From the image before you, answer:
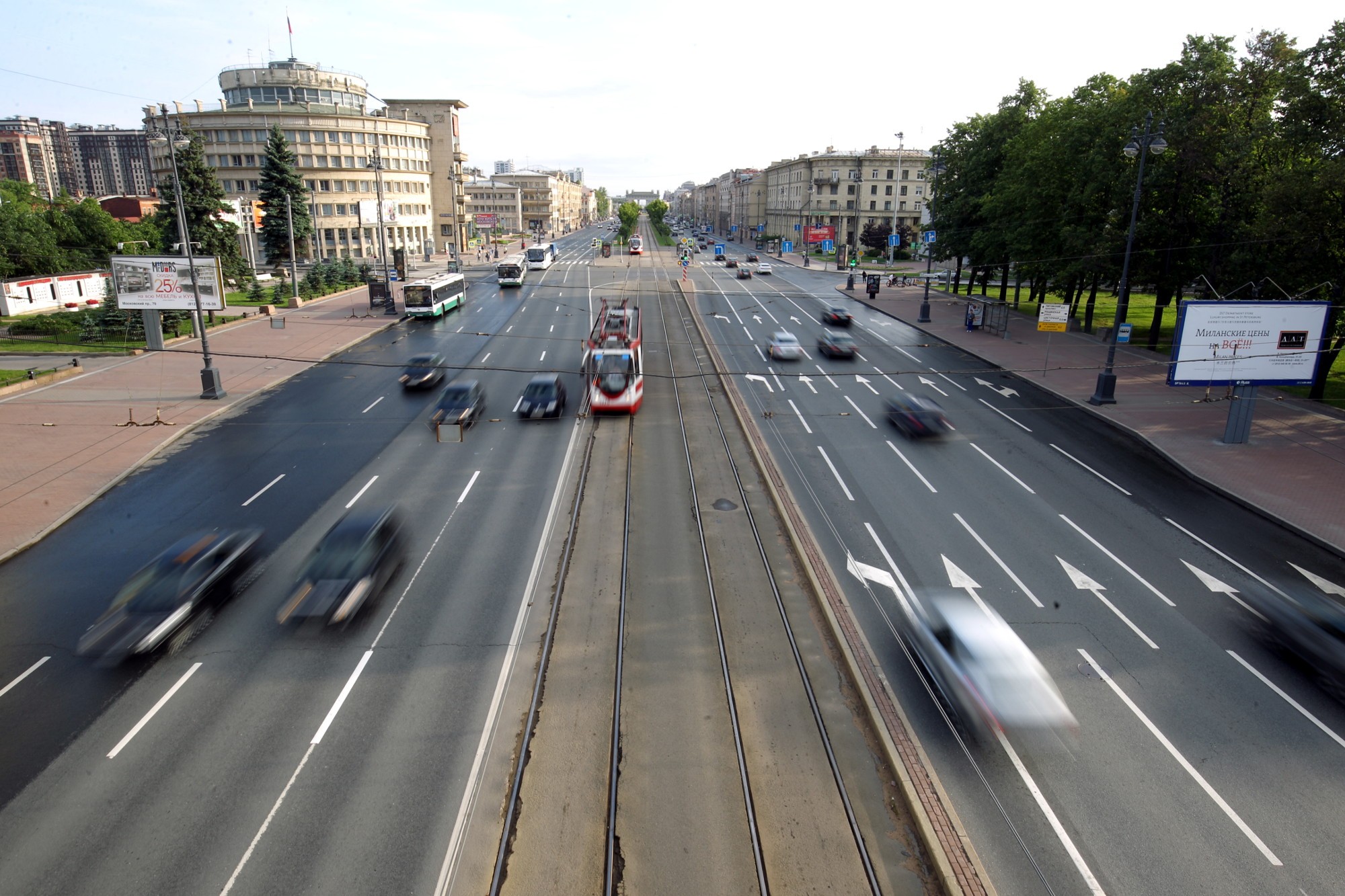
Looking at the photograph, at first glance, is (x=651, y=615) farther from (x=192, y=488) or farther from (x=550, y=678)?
(x=192, y=488)

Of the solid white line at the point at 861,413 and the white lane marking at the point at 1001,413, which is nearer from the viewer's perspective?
the solid white line at the point at 861,413

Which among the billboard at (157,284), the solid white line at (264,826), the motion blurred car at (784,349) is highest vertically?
the billboard at (157,284)

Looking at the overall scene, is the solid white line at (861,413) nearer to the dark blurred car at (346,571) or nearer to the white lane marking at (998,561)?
the white lane marking at (998,561)

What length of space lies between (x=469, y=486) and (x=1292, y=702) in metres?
18.9

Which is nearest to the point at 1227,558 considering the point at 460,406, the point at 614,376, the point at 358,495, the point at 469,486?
the point at 614,376

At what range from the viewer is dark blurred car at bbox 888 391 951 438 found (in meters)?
26.5

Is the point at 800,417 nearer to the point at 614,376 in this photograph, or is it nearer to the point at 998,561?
the point at 614,376

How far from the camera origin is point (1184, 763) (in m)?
11.0

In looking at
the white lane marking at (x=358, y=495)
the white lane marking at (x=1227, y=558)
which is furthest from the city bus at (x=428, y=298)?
the white lane marking at (x=1227, y=558)

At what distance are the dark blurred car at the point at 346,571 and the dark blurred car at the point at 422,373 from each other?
659 inches

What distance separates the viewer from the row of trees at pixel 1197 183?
28.1 meters

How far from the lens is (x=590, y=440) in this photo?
2572 centimetres

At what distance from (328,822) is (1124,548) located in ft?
58.2

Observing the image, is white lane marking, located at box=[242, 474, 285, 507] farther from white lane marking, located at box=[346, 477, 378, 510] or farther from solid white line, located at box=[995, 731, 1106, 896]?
solid white line, located at box=[995, 731, 1106, 896]
